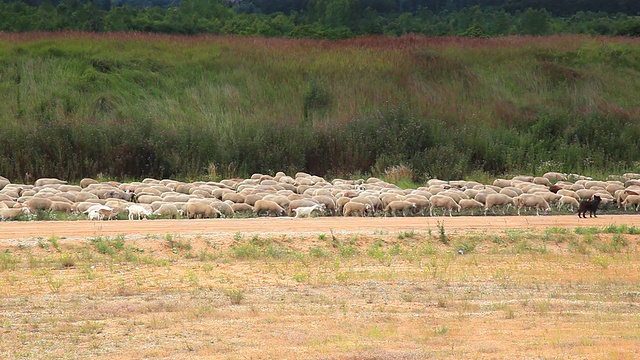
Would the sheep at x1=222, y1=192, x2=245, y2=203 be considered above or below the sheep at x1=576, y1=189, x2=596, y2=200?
above

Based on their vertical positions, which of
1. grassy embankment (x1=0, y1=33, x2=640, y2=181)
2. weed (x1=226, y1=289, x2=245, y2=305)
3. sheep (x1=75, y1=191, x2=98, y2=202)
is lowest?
weed (x1=226, y1=289, x2=245, y2=305)

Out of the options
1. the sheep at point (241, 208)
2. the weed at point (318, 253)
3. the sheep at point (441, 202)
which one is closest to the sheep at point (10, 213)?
the sheep at point (241, 208)

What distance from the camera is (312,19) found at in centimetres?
5950

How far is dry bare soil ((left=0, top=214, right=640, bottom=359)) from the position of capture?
9344 millimetres

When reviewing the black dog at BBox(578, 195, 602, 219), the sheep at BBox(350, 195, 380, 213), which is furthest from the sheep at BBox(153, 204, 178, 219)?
the black dog at BBox(578, 195, 602, 219)

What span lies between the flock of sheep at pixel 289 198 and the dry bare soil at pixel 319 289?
3.21 feet

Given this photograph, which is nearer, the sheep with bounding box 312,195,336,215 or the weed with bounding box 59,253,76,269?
the weed with bounding box 59,253,76,269

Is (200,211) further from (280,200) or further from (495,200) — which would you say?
(495,200)

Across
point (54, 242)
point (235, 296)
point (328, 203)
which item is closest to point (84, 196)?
point (54, 242)

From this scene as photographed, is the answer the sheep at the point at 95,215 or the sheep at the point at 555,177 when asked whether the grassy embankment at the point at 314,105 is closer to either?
the sheep at the point at 555,177

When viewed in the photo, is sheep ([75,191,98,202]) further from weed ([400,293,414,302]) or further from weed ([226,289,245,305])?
weed ([400,293,414,302])

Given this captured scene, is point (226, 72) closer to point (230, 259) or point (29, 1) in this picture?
point (230, 259)

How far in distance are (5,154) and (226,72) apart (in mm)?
10869

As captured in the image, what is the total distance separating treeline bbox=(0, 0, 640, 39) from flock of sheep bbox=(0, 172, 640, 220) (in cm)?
2330
